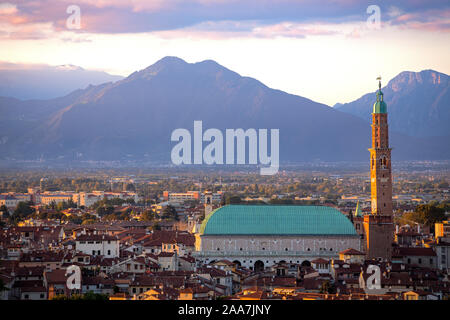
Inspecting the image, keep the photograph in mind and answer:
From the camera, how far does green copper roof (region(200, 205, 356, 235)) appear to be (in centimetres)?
6212

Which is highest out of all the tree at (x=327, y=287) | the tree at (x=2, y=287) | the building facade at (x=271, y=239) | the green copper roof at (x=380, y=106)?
the green copper roof at (x=380, y=106)

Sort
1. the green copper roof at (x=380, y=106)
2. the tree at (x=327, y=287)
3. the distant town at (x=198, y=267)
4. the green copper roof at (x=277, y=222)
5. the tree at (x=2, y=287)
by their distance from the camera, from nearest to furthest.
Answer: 1. the tree at (x=2, y=287)
2. the distant town at (x=198, y=267)
3. the tree at (x=327, y=287)
4. the green copper roof at (x=277, y=222)
5. the green copper roof at (x=380, y=106)

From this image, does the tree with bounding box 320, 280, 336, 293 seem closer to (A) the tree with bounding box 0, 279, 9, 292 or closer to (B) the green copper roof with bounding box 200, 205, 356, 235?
(A) the tree with bounding box 0, 279, 9, 292

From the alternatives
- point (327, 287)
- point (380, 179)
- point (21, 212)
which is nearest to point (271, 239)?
point (380, 179)

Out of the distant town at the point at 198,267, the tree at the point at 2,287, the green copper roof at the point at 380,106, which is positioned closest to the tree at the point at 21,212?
the distant town at the point at 198,267

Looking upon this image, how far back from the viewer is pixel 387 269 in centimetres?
5003

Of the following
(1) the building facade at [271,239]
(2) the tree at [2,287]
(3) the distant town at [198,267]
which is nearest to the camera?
(2) the tree at [2,287]

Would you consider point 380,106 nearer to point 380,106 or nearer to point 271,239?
point 380,106

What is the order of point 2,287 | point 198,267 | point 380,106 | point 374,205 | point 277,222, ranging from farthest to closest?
point 380,106
point 374,205
point 277,222
point 198,267
point 2,287

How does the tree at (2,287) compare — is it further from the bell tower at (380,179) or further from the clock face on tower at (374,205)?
the clock face on tower at (374,205)

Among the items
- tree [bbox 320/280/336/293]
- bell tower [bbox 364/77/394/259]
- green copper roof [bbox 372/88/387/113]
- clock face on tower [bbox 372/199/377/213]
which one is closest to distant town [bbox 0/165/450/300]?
tree [bbox 320/280/336/293]

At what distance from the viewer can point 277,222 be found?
63.2 metres

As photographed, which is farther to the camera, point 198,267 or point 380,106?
point 380,106

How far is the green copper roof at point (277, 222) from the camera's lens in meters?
62.1
